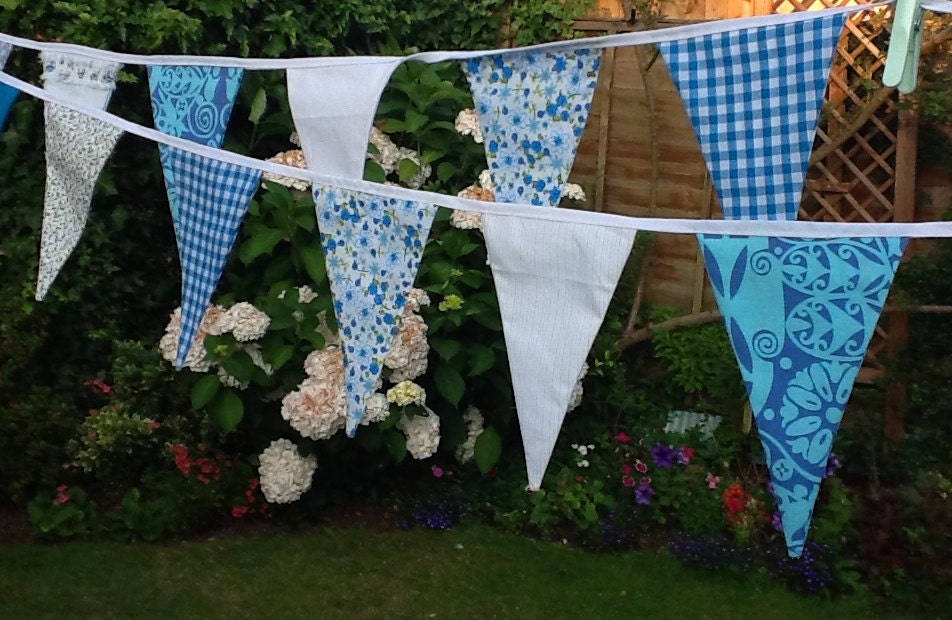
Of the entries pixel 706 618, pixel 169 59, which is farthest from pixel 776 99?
pixel 706 618

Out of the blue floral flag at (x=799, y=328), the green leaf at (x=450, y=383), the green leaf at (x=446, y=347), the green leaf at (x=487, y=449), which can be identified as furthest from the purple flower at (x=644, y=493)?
the blue floral flag at (x=799, y=328)

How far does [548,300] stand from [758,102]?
0.54 metres

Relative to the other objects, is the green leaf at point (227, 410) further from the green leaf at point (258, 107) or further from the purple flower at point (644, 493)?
the purple flower at point (644, 493)

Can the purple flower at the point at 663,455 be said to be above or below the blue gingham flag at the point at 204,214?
below

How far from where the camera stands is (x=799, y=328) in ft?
5.52

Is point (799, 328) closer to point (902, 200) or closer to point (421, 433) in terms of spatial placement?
point (421, 433)

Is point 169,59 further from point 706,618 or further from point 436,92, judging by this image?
point 706,618

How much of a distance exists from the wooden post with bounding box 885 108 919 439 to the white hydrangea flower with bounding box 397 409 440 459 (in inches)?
66.6

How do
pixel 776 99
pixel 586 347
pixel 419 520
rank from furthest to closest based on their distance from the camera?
pixel 419 520 < pixel 586 347 < pixel 776 99

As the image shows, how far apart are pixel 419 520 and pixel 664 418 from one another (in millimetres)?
1069

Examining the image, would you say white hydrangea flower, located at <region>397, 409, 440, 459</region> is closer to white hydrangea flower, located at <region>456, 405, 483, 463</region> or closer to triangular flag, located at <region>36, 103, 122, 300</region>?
white hydrangea flower, located at <region>456, 405, 483, 463</region>

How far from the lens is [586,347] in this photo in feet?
6.09

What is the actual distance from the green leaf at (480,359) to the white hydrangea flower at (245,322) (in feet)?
2.27

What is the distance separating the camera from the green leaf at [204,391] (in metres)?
3.10
